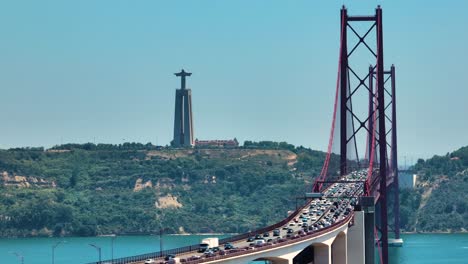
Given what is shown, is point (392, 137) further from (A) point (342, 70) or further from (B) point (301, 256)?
(B) point (301, 256)

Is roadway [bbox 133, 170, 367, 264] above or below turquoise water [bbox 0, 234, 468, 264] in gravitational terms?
above

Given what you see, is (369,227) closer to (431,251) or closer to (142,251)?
(142,251)

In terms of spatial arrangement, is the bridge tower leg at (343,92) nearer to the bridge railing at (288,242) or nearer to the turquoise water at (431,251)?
the bridge railing at (288,242)

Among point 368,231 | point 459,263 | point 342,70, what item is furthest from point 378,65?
point 459,263

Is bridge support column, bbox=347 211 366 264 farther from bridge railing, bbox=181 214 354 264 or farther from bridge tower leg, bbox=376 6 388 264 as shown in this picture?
bridge tower leg, bbox=376 6 388 264

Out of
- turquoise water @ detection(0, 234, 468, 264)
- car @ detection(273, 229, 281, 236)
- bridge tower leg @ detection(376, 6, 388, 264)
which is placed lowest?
turquoise water @ detection(0, 234, 468, 264)

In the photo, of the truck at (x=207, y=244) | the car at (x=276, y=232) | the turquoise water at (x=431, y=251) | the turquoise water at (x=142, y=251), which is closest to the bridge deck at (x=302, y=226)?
the car at (x=276, y=232)

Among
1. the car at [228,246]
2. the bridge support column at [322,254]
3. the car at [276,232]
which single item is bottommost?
the bridge support column at [322,254]

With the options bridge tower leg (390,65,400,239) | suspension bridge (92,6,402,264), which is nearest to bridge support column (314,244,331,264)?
suspension bridge (92,6,402,264)

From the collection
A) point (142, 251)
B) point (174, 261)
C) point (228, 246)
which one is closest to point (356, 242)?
point (228, 246)
